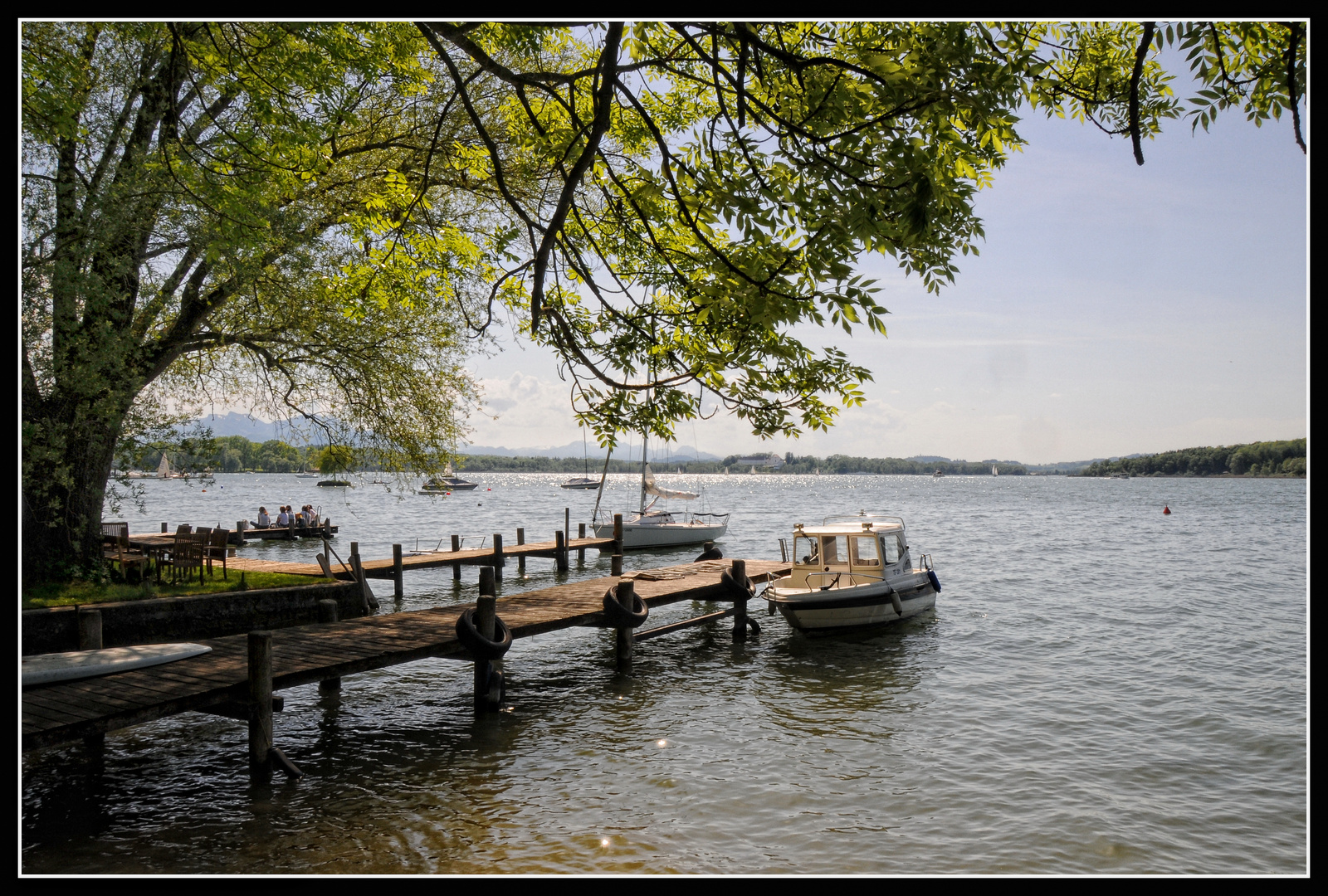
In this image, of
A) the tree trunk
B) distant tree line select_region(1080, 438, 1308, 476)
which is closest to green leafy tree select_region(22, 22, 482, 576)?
the tree trunk

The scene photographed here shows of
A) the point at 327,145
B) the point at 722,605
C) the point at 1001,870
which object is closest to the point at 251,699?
the point at 1001,870

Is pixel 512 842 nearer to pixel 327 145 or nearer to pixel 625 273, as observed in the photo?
pixel 625 273

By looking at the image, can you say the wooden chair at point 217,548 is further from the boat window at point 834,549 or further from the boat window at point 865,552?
the boat window at point 865,552

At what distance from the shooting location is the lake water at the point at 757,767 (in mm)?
8570

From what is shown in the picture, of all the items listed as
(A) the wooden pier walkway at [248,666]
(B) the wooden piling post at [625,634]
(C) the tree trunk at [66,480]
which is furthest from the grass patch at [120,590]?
(B) the wooden piling post at [625,634]

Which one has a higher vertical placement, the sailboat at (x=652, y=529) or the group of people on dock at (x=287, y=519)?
the group of people on dock at (x=287, y=519)

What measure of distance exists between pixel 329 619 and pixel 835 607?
416 inches

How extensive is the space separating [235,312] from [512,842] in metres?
13.1

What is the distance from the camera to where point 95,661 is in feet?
33.1

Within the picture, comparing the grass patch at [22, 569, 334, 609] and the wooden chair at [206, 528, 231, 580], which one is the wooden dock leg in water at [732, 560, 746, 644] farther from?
the wooden chair at [206, 528, 231, 580]

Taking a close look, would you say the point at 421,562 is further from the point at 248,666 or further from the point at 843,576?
the point at 248,666

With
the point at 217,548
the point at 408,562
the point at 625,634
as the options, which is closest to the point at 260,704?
the point at 625,634

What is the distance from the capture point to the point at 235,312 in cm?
1730

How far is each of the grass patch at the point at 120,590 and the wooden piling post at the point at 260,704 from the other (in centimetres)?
589
